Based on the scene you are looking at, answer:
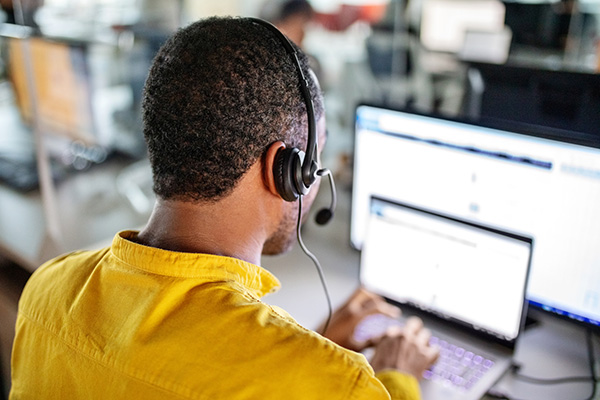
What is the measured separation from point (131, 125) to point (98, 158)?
23cm

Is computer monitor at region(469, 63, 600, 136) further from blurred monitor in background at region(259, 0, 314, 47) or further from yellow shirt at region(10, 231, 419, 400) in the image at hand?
blurred monitor in background at region(259, 0, 314, 47)

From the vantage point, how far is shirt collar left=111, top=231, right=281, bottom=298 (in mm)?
647

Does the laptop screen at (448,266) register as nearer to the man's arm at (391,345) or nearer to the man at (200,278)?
the man's arm at (391,345)

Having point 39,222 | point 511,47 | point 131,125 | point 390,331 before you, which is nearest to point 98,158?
point 131,125

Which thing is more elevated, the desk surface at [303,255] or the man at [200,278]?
the man at [200,278]

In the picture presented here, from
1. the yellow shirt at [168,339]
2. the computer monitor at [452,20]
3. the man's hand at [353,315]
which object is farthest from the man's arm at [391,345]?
the computer monitor at [452,20]

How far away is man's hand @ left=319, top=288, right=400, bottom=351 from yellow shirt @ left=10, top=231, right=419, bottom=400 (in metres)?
0.33

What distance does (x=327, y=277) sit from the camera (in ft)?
4.27

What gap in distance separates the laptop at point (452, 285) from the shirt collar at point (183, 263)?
0.43m

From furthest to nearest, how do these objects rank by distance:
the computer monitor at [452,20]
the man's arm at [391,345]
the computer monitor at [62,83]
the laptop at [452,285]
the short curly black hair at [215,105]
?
the computer monitor at [452,20]
the computer monitor at [62,83]
the laptop at [452,285]
the man's arm at [391,345]
the short curly black hair at [215,105]

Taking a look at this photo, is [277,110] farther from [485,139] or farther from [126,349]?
[485,139]

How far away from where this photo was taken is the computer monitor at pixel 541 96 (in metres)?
1.23

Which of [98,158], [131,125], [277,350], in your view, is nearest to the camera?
[277,350]

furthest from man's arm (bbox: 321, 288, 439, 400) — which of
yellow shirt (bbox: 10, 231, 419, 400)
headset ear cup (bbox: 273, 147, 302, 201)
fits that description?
headset ear cup (bbox: 273, 147, 302, 201)
